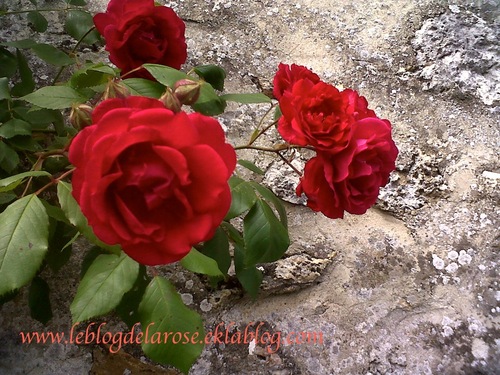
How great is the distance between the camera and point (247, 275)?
82 centimetres

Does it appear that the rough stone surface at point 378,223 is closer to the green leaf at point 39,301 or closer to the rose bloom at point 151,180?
the green leaf at point 39,301

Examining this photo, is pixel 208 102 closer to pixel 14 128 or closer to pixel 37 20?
pixel 14 128

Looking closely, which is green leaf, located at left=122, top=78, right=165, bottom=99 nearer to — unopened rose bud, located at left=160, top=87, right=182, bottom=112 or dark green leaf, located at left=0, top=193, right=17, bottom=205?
unopened rose bud, located at left=160, top=87, right=182, bottom=112

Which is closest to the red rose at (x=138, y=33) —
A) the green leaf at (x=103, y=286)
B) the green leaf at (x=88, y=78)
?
the green leaf at (x=88, y=78)

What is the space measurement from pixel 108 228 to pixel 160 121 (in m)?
0.10

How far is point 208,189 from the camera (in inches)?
19.1

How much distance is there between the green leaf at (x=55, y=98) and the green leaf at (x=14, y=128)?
4.6 inches

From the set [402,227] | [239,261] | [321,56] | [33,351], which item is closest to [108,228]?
[239,261]

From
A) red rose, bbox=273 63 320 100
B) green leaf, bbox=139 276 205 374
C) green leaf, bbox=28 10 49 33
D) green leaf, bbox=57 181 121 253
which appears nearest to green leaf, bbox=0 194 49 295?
green leaf, bbox=57 181 121 253

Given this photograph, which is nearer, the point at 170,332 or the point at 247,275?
the point at 170,332

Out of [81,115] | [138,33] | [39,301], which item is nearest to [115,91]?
[81,115]

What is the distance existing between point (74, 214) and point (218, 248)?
23 centimetres

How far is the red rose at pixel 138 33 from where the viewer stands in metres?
0.73

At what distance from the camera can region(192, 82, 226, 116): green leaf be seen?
0.68 m
